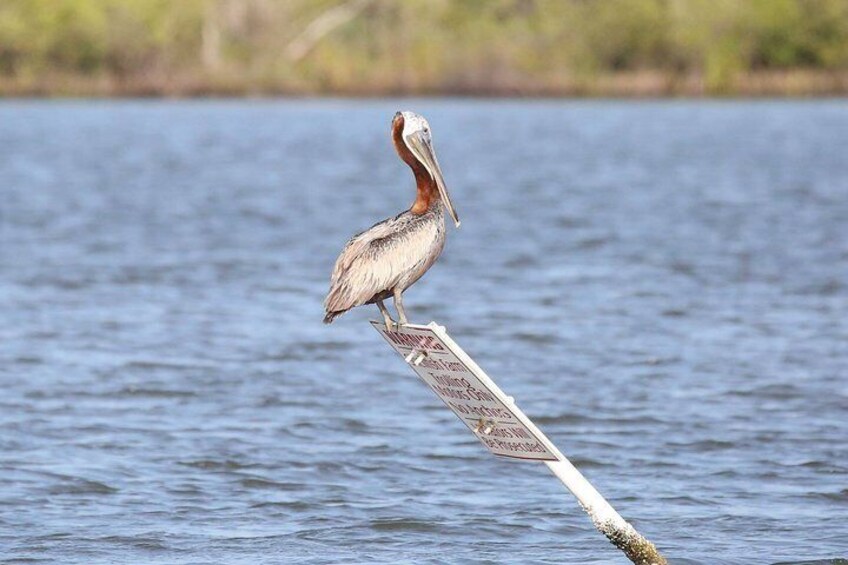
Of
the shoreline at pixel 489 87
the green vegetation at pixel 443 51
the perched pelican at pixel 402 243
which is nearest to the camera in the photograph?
the perched pelican at pixel 402 243

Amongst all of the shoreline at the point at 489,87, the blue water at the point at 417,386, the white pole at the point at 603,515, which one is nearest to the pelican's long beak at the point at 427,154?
the white pole at the point at 603,515

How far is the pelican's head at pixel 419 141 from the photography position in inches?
281

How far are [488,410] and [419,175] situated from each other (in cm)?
103

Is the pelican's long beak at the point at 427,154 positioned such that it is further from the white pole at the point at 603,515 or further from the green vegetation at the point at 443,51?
the green vegetation at the point at 443,51

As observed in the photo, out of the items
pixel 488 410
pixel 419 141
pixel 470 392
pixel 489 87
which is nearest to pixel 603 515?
pixel 488 410

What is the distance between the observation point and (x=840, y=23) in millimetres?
88312

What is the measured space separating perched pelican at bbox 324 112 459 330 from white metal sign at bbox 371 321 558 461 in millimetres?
182

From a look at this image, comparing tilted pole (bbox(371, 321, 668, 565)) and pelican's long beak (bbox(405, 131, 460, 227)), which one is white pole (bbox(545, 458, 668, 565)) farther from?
pelican's long beak (bbox(405, 131, 460, 227))

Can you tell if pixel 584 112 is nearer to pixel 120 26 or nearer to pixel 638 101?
pixel 638 101

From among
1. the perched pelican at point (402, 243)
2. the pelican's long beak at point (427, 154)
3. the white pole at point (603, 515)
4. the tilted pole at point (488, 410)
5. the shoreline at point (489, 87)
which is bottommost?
the white pole at point (603, 515)

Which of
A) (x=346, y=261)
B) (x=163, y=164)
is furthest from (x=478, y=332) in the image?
(x=163, y=164)

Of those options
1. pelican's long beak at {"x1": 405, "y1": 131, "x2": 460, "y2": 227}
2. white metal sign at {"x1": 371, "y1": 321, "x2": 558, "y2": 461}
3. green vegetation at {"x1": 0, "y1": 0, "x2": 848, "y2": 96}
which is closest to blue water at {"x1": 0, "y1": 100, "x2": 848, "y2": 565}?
white metal sign at {"x1": 371, "y1": 321, "x2": 558, "y2": 461}

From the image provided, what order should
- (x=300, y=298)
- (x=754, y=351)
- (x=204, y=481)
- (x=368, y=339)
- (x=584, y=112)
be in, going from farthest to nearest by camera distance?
(x=584, y=112), (x=300, y=298), (x=368, y=339), (x=754, y=351), (x=204, y=481)

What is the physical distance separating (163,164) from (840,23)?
4846 centimetres
